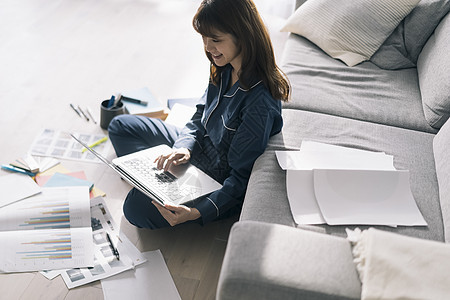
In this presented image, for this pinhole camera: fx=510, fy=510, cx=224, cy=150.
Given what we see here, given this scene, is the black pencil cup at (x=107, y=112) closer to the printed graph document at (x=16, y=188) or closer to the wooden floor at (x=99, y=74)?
the wooden floor at (x=99, y=74)

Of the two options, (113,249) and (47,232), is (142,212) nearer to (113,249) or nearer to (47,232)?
(113,249)

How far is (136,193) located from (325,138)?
0.75 m

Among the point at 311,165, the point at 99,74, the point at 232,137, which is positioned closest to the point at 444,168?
the point at 311,165

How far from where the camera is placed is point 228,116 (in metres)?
1.88

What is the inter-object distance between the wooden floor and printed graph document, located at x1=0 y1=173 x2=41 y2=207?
0.17 metres

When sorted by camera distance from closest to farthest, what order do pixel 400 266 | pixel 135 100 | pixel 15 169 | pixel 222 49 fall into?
pixel 400 266
pixel 222 49
pixel 15 169
pixel 135 100

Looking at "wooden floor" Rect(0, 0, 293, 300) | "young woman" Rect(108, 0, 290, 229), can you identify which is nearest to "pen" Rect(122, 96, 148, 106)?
"wooden floor" Rect(0, 0, 293, 300)

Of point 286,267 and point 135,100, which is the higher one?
point 286,267

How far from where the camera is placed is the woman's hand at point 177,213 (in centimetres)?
175

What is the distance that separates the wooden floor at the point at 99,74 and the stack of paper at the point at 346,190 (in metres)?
0.47

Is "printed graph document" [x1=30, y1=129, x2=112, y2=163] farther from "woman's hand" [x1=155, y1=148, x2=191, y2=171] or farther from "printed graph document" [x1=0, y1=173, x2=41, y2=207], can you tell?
"woman's hand" [x1=155, y1=148, x2=191, y2=171]

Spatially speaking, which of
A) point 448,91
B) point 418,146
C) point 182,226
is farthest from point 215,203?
point 448,91

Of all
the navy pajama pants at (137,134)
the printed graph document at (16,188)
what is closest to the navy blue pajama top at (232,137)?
the navy pajama pants at (137,134)

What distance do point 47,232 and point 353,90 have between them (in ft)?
4.58
